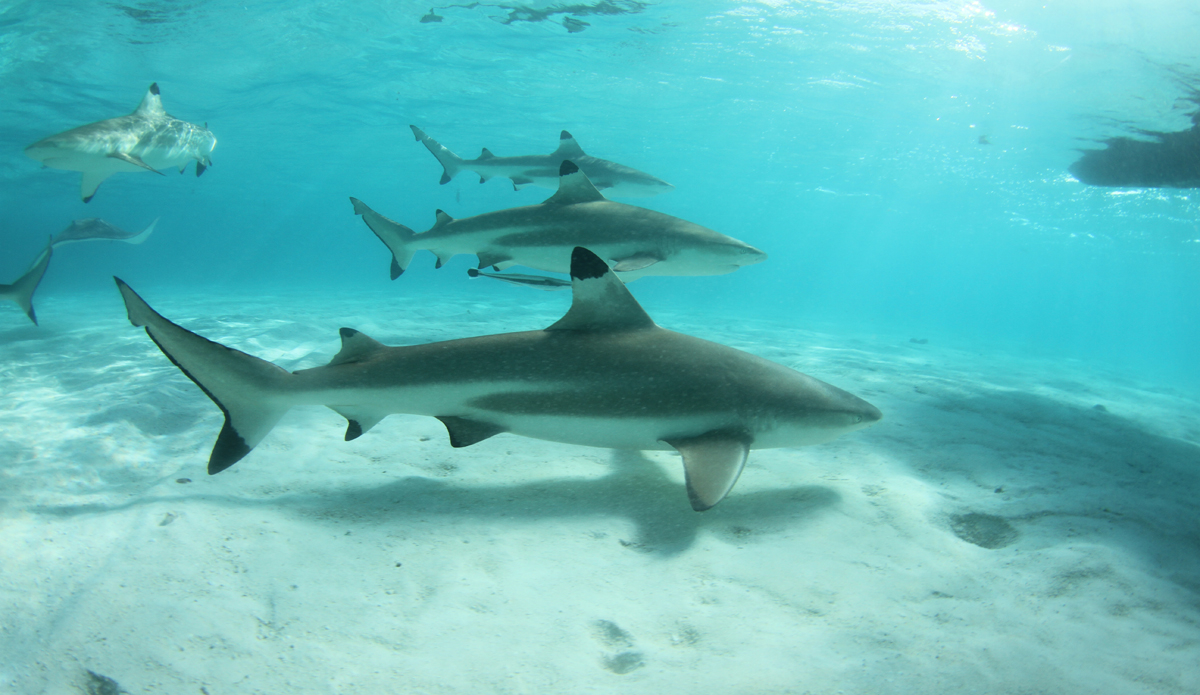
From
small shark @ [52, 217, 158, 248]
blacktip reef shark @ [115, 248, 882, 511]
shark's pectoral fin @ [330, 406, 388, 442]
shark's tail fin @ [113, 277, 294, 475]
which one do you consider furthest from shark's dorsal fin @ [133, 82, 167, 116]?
shark's pectoral fin @ [330, 406, 388, 442]

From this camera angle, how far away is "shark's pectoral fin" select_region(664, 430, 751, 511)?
2770mm

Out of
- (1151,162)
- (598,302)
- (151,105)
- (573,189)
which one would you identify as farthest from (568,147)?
(1151,162)

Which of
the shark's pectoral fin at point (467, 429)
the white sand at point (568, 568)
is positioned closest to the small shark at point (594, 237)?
the white sand at point (568, 568)

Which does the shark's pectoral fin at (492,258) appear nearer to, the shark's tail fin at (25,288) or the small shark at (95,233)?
the shark's tail fin at (25,288)

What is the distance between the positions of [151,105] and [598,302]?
9160 mm

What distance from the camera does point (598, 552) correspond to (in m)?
3.01

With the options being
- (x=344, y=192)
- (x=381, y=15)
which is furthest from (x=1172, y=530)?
(x=344, y=192)

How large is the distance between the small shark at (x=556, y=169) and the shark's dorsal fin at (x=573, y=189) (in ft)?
6.76

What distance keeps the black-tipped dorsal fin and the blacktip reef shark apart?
1 cm

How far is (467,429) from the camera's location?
3352 mm

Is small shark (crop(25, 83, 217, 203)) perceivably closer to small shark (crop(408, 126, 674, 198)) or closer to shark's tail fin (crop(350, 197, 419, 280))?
shark's tail fin (crop(350, 197, 419, 280))

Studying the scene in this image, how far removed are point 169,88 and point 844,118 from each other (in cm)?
3364

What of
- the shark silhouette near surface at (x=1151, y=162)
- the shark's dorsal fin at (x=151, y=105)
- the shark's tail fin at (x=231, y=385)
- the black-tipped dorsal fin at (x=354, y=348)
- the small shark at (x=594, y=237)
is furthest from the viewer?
the shark silhouette near surface at (x=1151, y=162)

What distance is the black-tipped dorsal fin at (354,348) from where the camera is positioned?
349 centimetres
